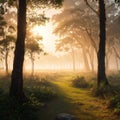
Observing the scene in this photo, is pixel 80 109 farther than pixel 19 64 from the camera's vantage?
No

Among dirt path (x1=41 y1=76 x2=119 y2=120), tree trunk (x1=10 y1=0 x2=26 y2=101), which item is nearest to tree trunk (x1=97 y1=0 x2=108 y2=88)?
dirt path (x1=41 y1=76 x2=119 y2=120)

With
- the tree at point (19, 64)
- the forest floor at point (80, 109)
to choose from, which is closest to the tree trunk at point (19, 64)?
the tree at point (19, 64)

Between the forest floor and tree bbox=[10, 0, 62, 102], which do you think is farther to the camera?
tree bbox=[10, 0, 62, 102]

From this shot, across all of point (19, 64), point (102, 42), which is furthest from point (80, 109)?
point (102, 42)

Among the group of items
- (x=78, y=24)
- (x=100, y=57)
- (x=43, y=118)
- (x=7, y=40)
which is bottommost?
(x=43, y=118)

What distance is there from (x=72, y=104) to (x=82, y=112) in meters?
2.37

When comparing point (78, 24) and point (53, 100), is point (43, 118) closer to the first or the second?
point (53, 100)

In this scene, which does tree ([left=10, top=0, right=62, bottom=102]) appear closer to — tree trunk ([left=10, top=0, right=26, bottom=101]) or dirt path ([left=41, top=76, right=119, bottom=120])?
tree trunk ([left=10, top=0, right=26, bottom=101])

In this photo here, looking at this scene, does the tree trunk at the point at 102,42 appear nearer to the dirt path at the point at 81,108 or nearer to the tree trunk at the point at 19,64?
the dirt path at the point at 81,108

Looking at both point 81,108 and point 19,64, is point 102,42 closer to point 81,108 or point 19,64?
point 81,108

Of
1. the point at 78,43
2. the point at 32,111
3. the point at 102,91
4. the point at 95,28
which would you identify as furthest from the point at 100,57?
the point at 78,43

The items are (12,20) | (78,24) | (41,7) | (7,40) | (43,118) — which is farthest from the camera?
(12,20)

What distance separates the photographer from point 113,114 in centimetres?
1499

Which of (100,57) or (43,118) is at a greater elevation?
(100,57)
